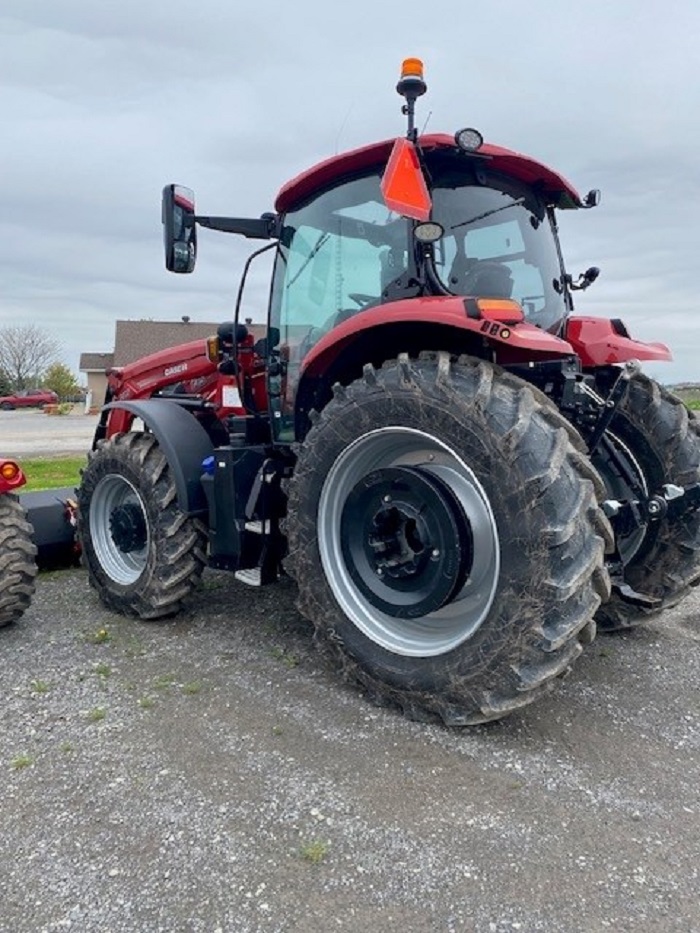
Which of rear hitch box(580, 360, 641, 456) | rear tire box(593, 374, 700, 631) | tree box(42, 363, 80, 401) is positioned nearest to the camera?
rear hitch box(580, 360, 641, 456)

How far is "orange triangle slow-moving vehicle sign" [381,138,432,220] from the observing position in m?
3.26

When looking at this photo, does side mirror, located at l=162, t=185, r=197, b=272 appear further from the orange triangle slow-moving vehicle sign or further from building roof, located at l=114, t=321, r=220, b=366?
building roof, located at l=114, t=321, r=220, b=366

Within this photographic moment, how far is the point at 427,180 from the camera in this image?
142 inches

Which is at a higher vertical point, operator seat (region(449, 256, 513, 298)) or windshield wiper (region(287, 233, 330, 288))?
windshield wiper (region(287, 233, 330, 288))

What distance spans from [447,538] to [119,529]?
2477mm

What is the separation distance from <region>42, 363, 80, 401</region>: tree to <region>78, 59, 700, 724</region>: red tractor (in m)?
65.5

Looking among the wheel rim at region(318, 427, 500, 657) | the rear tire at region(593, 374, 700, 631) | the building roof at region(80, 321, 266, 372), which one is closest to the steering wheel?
the wheel rim at region(318, 427, 500, 657)

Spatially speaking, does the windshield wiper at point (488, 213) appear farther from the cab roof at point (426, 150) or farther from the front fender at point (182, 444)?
the front fender at point (182, 444)

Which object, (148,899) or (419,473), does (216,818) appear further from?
(419,473)

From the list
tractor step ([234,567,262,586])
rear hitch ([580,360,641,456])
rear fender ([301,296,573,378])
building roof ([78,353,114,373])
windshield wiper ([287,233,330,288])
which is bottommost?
tractor step ([234,567,262,586])

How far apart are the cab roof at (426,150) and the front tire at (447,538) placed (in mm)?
1084

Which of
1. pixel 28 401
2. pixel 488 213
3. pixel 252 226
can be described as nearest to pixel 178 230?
pixel 252 226

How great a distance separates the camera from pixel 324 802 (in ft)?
8.82

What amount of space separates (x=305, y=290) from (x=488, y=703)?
7.83 ft
